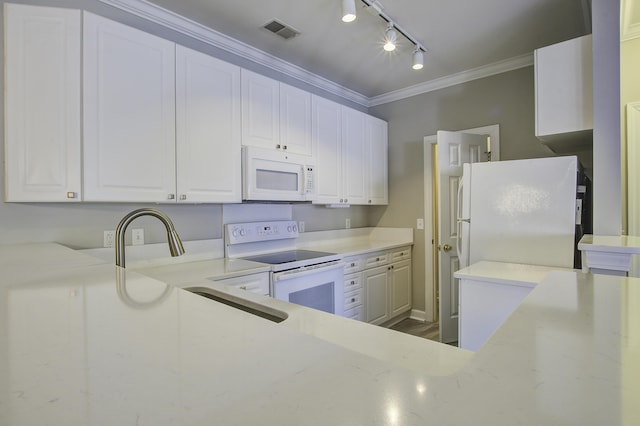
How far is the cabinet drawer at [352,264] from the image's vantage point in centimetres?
294

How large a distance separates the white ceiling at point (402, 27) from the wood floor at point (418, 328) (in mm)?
2691

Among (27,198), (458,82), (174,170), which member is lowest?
(27,198)

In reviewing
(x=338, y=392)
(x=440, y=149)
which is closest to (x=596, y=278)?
(x=338, y=392)

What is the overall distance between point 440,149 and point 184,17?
7.80 feet

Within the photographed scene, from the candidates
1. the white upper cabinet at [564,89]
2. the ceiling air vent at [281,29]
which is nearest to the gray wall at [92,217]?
the ceiling air vent at [281,29]

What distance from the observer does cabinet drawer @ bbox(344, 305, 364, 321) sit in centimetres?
294

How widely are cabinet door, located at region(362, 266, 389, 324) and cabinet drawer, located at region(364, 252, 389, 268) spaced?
49mm

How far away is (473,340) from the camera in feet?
6.10

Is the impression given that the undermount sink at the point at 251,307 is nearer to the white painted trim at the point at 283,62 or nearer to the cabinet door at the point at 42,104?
the cabinet door at the point at 42,104

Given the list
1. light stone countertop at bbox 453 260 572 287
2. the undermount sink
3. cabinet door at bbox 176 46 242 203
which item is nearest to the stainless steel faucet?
the undermount sink

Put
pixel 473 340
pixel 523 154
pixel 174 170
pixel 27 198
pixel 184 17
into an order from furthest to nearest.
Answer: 1. pixel 523 154
2. pixel 184 17
3. pixel 174 170
4. pixel 473 340
5. pixel 27 198

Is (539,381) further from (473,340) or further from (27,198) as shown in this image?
(27,198)

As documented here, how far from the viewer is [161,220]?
46.4 inches

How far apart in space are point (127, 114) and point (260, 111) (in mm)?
957
